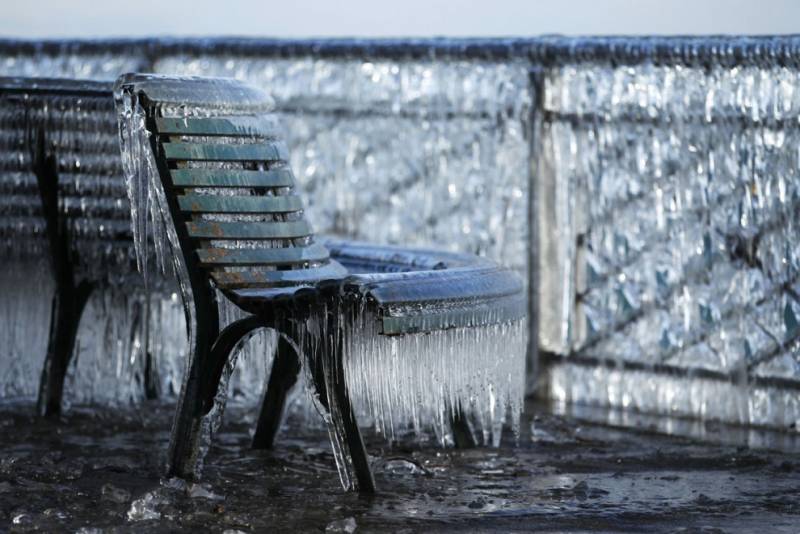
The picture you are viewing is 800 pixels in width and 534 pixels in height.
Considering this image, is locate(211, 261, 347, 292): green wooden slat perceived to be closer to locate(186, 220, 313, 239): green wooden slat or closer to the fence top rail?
locate(186, 220, 313, 239): green wooden slat

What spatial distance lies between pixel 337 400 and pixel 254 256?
34 centimetres

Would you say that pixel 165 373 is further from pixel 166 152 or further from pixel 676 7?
pixel 676 7

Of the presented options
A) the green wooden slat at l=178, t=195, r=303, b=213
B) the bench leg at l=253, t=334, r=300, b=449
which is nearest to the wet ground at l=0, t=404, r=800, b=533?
the bench leg at l=253, t=334, r=300, b=449

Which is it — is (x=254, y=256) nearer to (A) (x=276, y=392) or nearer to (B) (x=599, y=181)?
(A) (x=276, y=392)

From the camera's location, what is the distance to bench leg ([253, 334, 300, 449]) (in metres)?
3.59

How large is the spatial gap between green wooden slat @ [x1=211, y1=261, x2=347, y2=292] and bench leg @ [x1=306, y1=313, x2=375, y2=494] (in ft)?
0.48

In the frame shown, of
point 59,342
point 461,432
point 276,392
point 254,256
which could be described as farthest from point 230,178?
point 59,342

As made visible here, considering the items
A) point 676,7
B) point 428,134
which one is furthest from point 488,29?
point 428,134

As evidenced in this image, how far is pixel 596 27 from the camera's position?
1847 centimetres

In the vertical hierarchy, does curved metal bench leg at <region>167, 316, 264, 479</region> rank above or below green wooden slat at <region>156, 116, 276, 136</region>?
below

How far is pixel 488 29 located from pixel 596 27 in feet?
6.98

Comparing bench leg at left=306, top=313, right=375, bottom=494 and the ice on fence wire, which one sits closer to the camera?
bench leg at left=306, top=313, right=375, bottom=494

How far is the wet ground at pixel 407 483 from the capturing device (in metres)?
2.98

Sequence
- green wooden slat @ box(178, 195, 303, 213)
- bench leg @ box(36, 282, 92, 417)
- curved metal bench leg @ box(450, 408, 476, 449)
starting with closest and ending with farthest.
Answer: green wooden slat @ box(178, 195, 303, 213) < curved metal bench leg @ box(450, 408, 476, 449) < bench leg @ box(36, 282, 92, 417)
